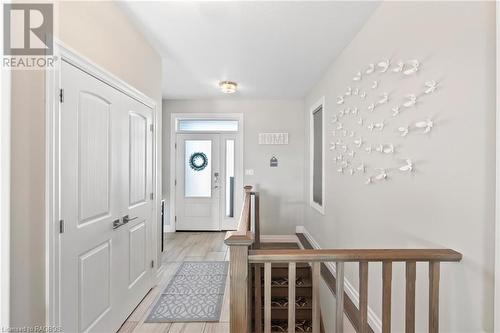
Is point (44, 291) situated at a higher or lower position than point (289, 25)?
lower

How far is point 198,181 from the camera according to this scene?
4969 millimetres

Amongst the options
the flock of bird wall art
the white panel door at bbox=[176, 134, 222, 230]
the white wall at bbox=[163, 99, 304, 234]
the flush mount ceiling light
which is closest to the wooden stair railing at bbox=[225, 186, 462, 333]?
the flock of bird wall art

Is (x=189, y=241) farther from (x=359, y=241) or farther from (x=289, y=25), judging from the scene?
(x=289, y=25)

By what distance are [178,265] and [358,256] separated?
9.43ft

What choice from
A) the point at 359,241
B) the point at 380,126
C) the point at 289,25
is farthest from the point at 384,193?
the point at 289,25

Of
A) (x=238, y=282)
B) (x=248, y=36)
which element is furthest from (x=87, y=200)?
(x=248, y=36)

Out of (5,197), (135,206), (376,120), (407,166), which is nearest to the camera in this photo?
(5,197)

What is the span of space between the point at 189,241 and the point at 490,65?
441 centimetres

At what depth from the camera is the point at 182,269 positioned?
10.9 feet

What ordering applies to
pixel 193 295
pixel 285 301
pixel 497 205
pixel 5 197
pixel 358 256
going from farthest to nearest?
pixel 285 301 → pixel 193 295 → pixel 358 256 → pixel 5 197 → pixel 497 205

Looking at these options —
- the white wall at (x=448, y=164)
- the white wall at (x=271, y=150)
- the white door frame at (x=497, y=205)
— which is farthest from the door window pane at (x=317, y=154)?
the white door frame at (x=497, y=205)

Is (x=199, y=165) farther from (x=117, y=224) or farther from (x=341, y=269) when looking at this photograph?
(x=341, y=269)

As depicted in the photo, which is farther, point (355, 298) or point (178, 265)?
point (178, 265)

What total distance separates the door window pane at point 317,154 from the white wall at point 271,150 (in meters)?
0.73
